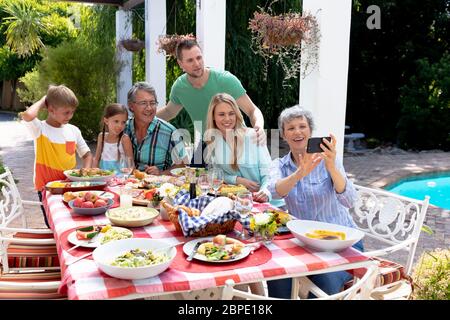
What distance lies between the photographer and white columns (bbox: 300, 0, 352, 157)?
3.85 metres

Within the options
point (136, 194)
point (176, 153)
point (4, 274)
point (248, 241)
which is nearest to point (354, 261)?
point (248, 241)

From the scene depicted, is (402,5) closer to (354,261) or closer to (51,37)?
(354,261)

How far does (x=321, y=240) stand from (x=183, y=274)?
23.4 inches

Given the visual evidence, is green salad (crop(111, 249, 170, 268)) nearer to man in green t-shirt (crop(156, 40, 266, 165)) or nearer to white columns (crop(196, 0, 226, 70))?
man in green t-shirt (crop(156, 40, 266, 165))

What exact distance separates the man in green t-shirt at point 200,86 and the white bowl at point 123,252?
6.28 ft

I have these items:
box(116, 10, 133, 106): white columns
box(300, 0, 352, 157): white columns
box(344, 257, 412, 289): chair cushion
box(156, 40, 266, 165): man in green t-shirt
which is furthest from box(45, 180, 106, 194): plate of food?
box(116, 10, 133, 106): white columns

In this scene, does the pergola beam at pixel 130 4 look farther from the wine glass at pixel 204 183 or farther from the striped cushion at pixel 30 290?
the striped cushion at pixel 30 290

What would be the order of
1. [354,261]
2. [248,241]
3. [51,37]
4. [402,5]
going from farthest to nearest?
[51,37]
[402,5]
[248,241]
[354,261]

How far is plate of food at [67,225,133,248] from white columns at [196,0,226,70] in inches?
129

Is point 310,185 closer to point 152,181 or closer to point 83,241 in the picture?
point 152,181

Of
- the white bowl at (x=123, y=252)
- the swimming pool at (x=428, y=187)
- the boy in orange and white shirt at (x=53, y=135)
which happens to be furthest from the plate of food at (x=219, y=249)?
the swimming pool at (x=428, y=187)

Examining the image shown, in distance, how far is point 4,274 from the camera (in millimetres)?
2529

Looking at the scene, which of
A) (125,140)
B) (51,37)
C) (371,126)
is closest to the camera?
(125,140)

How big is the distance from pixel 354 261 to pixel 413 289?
2.67ft
